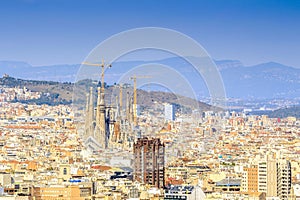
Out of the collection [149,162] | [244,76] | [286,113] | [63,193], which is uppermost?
[244,76]

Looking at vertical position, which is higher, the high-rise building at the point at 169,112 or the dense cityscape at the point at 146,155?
the high-rise building at the point at 169,112

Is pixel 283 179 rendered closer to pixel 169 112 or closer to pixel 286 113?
pixel 169 112

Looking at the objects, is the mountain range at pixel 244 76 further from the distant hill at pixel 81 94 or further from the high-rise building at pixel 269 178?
the high-rise building at pixel 269 178

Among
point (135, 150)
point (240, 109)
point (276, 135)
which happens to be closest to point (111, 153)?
point (135, 150)

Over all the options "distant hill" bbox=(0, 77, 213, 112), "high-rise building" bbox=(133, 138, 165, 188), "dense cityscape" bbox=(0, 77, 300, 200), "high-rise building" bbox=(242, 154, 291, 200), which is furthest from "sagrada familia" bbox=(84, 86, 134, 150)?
"high-rise building" bbox=(242, 154, 291, 200)

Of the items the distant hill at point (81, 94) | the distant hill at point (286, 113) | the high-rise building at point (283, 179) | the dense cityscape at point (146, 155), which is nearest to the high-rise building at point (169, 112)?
the dense cityscape at point (146, 155)

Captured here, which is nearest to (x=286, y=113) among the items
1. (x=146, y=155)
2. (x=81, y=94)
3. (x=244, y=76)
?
(x=244, y=76)

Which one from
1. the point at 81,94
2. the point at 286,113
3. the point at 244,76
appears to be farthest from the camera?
the point at 244,76

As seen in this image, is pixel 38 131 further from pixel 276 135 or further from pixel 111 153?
pixel 111 153
